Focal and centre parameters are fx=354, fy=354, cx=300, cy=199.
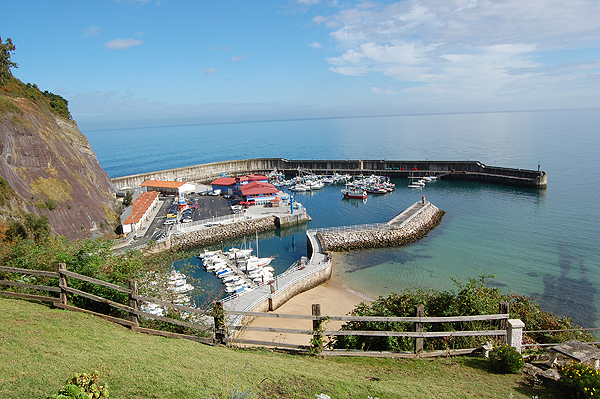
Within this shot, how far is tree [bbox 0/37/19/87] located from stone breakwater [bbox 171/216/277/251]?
25.0m

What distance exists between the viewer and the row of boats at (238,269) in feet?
88.5

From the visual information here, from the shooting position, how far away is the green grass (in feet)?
20.0

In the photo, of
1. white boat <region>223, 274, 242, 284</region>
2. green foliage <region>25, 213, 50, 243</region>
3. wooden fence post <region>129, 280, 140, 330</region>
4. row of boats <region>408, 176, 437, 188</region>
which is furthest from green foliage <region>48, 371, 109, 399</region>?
row of boats <region>408, 176, 437, 188</region>

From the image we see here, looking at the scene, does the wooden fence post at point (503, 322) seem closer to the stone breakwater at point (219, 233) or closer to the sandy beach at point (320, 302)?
the sandy beach at point (320, 302)

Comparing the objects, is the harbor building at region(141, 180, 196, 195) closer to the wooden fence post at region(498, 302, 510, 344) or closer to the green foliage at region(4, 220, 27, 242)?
the green foliage at region(4, 220, 27, 242)

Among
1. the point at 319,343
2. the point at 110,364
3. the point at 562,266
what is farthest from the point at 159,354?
the point at 562,266

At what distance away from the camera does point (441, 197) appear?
60.2 meters

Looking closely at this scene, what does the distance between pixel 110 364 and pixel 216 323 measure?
240 centimetres

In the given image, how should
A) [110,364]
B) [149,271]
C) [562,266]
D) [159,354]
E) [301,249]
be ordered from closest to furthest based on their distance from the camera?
[110,364] < [159,354] < [149,271] < [562,266] < [301,249]

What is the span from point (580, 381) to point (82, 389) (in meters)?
8.02

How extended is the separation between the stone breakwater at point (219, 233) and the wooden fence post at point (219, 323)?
31.2m

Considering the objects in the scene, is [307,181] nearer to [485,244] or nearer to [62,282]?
[485,244]

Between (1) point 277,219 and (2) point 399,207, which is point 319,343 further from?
(2) point 399,207

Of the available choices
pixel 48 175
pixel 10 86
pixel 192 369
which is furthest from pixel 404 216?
pixel 10 86
